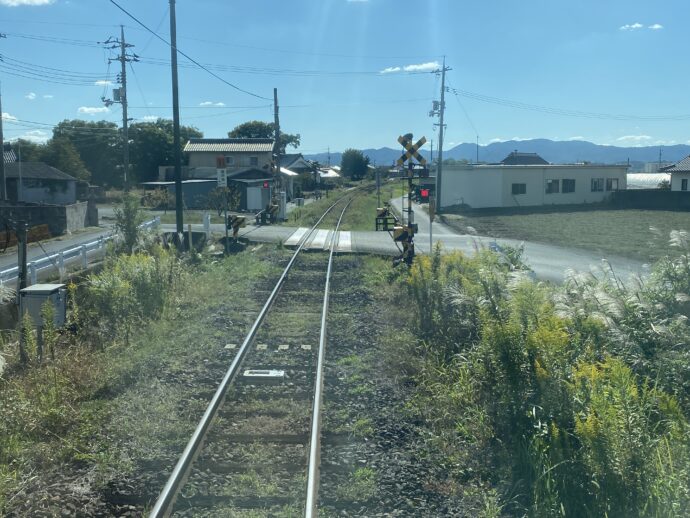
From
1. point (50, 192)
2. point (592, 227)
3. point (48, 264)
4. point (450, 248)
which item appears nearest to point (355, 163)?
point (50, 192)

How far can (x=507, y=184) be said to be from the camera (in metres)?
43.4

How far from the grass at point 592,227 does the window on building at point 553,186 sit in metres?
5.09

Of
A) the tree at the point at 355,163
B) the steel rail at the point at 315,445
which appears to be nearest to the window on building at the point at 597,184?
the steel rail at the point at 315,445

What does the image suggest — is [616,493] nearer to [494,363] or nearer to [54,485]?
[494,363]

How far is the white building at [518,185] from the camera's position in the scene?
4348 cm

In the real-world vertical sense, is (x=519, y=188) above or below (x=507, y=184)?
below

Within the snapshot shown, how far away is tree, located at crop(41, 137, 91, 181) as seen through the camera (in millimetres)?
51250

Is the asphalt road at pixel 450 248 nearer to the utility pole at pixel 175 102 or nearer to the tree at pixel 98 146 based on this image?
the utility pole at pixel 175 102

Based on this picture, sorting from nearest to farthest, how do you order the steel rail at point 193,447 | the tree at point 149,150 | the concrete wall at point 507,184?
1. the steel rail at point 193,447
2. the concrete wall at point 507,184
3. the tree at point 149,150

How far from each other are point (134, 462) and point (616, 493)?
367cm

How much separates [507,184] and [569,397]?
39112 millimetres

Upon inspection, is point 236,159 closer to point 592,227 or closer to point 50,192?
point 50,192

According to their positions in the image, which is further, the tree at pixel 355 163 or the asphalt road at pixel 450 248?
Result: the tree at pixel 355 163

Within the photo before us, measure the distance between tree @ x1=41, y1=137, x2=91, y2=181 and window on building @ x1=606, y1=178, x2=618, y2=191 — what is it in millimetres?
37642
